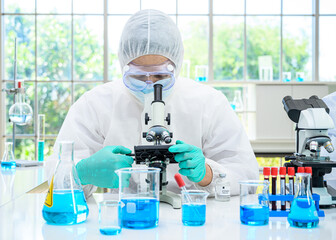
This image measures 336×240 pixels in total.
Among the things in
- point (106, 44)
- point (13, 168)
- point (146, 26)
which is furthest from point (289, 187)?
point (106, 44)

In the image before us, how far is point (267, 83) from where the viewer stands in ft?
17.9

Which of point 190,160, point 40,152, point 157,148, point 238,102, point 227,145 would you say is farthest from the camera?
point 238,102

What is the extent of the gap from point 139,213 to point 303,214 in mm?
426

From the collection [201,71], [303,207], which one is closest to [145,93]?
[303,207]

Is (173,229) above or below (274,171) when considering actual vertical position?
below

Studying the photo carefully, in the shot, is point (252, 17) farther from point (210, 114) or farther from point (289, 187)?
point (289, 187)

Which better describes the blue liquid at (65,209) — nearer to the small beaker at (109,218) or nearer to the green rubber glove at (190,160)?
the small beaker at (109,218)

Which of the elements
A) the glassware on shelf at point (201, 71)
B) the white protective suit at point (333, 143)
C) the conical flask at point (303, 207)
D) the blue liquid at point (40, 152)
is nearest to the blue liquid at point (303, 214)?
the conical flask at point (303, 207)

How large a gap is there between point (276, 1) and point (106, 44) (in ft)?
8.09

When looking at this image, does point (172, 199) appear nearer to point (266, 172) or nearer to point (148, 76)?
point (266, 172)

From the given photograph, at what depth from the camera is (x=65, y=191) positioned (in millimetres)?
1073

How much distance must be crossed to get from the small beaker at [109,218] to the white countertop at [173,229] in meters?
0.02

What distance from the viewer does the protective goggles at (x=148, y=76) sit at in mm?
1541

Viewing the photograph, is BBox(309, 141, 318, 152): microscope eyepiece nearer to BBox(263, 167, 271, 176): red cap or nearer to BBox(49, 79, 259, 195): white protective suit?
BBox(263, 167, 271, 176): red cap
